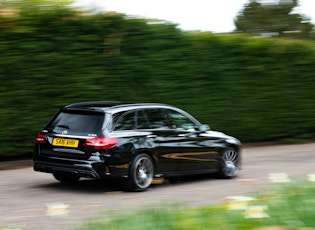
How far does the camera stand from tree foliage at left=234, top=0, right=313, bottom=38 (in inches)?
1119

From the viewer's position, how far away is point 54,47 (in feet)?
50.7

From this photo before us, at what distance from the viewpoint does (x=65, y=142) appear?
36.6ft

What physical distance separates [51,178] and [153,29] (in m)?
5.83

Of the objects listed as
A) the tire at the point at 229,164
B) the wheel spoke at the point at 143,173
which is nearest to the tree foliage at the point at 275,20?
the tire at the point at 229,164

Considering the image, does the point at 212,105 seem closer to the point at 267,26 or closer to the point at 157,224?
the point at 267,26

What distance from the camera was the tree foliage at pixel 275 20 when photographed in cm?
2843

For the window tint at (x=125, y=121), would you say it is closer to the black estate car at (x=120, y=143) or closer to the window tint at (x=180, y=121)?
the black estate car at (x=120, y=143)

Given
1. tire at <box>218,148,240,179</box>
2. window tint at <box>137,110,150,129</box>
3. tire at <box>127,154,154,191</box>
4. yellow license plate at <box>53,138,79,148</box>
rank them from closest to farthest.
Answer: yellow license plate at <box>53,138,79,148</box> < tire at <box>127,154,154,191</box> < window tint at <box>137,110,150,129</box> < tire at <box>218,148,240,179</box>

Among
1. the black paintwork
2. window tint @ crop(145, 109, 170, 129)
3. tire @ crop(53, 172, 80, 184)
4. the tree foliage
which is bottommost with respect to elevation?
tire @ crop(53, 172, 80, 184)

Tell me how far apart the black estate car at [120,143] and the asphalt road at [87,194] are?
343 mm

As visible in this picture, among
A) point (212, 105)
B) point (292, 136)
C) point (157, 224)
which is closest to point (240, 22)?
point (292, 136)

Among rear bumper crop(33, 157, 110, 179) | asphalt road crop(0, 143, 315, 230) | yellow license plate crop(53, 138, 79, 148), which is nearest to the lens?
asphalt road crop(0, 143, 315, 230)

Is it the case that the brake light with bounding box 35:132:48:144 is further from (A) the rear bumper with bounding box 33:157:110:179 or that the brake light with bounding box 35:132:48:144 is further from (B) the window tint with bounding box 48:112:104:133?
(A) the rear bumper with bounding box 33:157:110:179

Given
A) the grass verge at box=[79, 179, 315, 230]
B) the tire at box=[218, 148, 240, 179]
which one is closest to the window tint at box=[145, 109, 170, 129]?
the tire at box=[218, 148, 240, 179]
